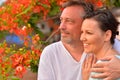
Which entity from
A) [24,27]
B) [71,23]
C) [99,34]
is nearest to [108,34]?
[99,34]

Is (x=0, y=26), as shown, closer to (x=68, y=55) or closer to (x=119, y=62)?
(x=68, y=55)

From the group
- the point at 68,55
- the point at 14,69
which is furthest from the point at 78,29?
the point at 14,69

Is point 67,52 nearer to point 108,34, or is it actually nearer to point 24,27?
point 24,27

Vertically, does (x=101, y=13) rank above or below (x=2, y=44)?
above

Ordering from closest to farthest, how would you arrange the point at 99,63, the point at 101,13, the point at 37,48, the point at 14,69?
the point at 99,63 → the point at 101,13 → the point at 14,69 → the point at 37,48

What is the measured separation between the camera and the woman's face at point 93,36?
3.15m

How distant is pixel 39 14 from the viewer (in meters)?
4.78

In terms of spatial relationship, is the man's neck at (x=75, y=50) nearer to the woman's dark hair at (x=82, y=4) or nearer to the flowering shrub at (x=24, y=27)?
the woman's dark hair at (x=82, y=4)

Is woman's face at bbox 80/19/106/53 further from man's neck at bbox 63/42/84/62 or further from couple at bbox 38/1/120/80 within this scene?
man's neck at bbox 63/42/84/62

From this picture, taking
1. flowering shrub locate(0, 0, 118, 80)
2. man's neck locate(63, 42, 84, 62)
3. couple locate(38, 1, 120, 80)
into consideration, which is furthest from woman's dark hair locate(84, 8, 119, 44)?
flowering shrub locate(0, 0, 118, 80)

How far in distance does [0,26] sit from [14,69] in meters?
0.57

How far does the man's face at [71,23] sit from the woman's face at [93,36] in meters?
0.66

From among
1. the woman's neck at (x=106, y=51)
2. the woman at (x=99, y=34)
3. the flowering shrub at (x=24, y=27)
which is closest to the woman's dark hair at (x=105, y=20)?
the woman at (x=99, y=34)

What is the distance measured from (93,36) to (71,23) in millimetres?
824
